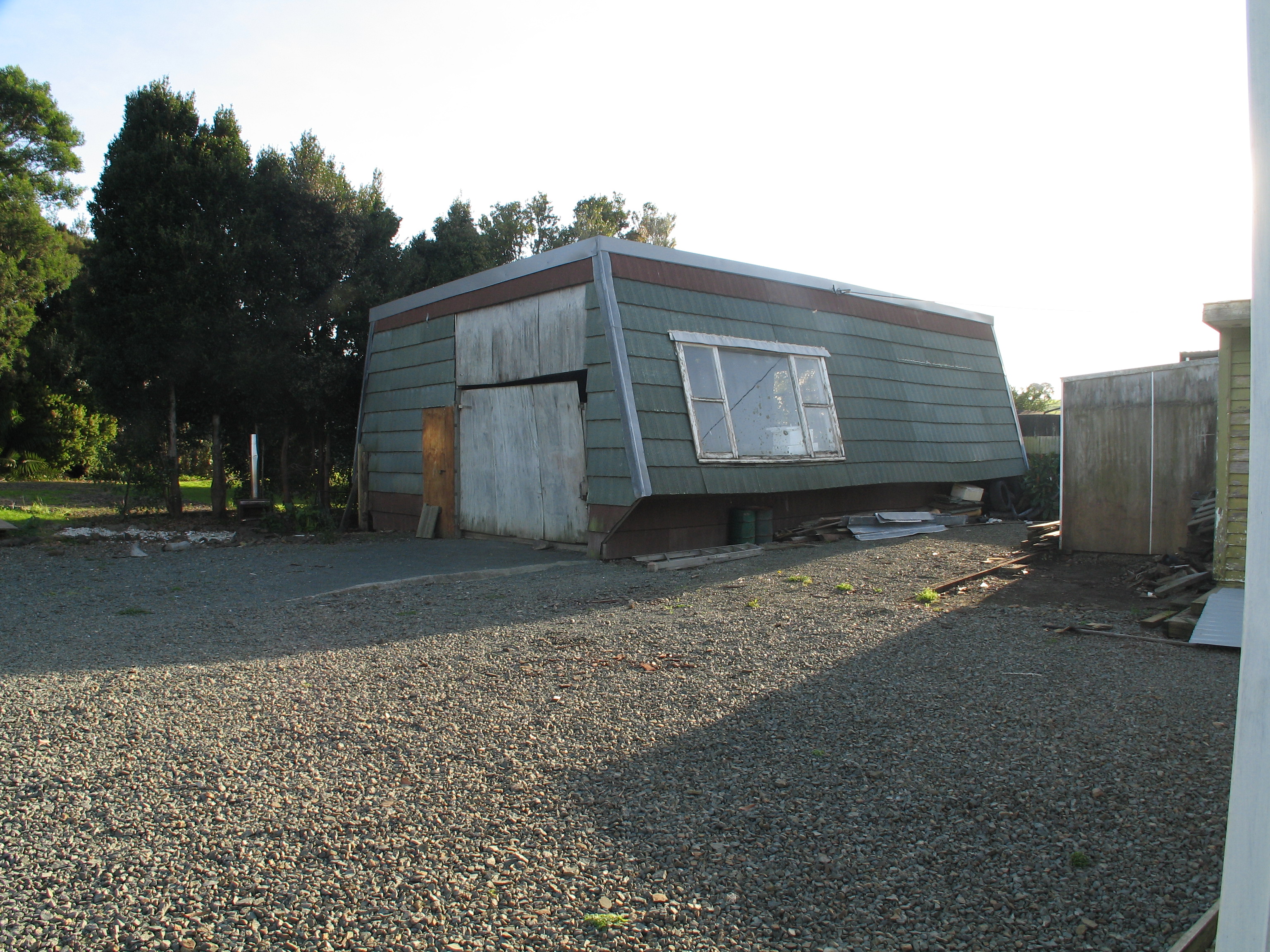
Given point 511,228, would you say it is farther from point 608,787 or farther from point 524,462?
point 608,787

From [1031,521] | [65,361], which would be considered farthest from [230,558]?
[65,361]

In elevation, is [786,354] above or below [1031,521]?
above

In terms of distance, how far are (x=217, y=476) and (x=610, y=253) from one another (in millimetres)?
8912

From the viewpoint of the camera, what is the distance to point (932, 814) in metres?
3.11

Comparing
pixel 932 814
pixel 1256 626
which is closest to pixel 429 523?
pixel 932 814

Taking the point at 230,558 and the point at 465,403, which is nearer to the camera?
the point at 230,558

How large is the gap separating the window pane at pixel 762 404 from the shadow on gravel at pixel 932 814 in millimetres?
6166

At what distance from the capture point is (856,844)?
2891 millimetres

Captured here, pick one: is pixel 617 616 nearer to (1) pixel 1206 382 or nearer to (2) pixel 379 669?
(2) pixel 379 669

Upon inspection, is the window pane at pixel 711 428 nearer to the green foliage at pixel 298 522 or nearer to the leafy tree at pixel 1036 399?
the green foliage at pixel 298 522

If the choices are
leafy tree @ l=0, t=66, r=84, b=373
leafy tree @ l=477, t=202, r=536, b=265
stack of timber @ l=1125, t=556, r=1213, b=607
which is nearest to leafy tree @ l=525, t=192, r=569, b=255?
leafy tree @ l=477, t=202, r=536, b=265

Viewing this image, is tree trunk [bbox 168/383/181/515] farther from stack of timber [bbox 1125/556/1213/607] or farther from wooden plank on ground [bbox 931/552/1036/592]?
stack of timber [bbox 1125/556/1213/607]

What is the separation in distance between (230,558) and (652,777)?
337 inches

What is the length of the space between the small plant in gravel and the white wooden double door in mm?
7808
